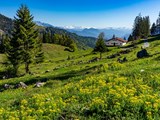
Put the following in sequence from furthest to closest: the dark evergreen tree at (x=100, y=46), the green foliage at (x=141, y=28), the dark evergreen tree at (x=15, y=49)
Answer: the green foliage at (x=141, y=28) → the dark evergreen tree at (x=100, y=46) → the dark evergreen tree at (x=15, y=49)

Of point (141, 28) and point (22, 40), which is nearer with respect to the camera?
point (22, 40)

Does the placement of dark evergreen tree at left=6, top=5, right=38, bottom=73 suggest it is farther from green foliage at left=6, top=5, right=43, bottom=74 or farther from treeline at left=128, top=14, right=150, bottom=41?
treeline at left=128, top=14, right=150, bottom=41

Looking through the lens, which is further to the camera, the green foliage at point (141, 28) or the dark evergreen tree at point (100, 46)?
the green foliage at point (141, 28)

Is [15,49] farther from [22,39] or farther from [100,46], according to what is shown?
[100,46]

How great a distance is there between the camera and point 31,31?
5884 cm

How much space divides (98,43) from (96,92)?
63.3 m

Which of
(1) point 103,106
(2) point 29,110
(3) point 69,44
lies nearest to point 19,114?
(2) point 29,110

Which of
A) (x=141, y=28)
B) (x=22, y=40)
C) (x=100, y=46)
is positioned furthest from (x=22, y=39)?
(x=141, y=28)

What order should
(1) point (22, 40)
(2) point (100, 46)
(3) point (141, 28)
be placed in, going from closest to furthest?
1. (1) point (22, 40)
2. (2) point (100, 46)
3. (3) point (141, 28)

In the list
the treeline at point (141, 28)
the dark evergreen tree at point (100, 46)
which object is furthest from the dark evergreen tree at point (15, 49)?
the treeline at point (141, 28)

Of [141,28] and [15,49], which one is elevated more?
[141,28]

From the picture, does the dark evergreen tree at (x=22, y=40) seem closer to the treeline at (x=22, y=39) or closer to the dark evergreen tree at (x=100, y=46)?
the treeline at (x=22, y=39)

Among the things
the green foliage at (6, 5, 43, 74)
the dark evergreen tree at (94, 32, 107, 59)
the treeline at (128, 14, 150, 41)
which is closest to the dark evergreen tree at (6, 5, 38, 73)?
the green foliage at (6, 5, 43, 74)

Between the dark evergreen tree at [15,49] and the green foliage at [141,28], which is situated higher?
the green foliage at [141,28]
